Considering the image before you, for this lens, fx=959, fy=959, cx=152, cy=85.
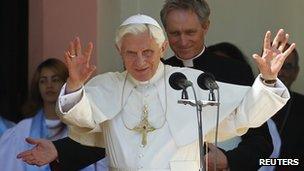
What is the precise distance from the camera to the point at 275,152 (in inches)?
246

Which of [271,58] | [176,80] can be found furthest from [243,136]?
[176,80]

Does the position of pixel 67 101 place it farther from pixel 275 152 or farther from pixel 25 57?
pixel 25 57

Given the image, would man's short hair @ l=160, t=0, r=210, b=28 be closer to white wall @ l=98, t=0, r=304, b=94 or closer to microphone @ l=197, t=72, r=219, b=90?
microphone @ l=197, t=72, r=219, b=90

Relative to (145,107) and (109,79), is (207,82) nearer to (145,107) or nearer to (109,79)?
(145,107)

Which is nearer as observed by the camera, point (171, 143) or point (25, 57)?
point (171, 143)

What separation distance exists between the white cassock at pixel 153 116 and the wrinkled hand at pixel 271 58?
0.08m

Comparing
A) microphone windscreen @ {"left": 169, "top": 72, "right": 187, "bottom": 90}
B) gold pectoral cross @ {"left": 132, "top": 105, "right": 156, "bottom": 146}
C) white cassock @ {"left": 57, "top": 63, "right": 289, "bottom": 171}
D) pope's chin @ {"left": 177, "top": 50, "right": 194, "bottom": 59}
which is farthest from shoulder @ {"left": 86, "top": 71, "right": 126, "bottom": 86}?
microphone windscreen @ {"left": 169, "top": 72, "right": 187, "bottom": 90}

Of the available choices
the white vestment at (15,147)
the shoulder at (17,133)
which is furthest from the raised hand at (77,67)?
the shoulder at (17,133)

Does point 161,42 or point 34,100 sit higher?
point 161,42

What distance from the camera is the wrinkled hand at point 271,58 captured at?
4328 mm

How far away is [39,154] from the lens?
4.67m

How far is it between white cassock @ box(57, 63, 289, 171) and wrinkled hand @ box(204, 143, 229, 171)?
6cm

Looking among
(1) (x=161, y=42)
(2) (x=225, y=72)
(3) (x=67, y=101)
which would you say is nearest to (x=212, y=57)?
(2) (x=225, y=72)

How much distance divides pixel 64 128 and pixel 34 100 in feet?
1.13
